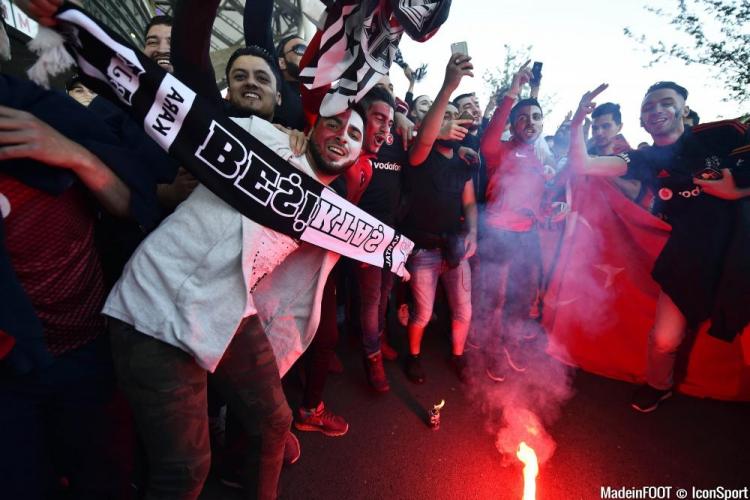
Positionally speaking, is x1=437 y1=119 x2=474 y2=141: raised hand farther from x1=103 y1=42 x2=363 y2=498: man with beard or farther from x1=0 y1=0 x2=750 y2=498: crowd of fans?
x1=103 y1=42 x2=363 y2=498: man with beard

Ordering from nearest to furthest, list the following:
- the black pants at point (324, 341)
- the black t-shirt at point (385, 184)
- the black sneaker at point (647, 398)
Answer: the black pants at point (324, 341)
the black t-shirt at point (385, 184)
the black sneaker at point (647, 398)

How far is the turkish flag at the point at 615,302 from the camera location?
344 centimetres

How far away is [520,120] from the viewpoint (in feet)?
11.5

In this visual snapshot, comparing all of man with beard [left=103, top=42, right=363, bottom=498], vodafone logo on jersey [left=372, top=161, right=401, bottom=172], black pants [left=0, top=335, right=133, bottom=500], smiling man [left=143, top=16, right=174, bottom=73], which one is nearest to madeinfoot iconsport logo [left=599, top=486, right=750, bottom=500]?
man with beard [left=103, top=42, right=363, bottom=498]

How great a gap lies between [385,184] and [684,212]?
2698mm

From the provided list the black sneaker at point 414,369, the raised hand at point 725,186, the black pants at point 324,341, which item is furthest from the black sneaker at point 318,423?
the raised hand at point 725,186

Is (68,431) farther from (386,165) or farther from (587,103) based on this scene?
(587,103)

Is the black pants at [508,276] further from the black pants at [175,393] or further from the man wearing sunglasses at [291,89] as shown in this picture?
the black pants at [175,393]

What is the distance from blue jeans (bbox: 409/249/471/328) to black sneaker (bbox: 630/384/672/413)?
1.70m

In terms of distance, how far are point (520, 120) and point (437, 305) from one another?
2.72m

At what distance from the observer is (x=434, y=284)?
3.37 metres

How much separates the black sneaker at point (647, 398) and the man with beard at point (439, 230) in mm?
1583

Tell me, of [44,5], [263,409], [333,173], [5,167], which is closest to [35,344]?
[5,167]

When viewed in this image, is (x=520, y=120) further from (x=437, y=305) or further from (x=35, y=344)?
(x=35, y=344)
